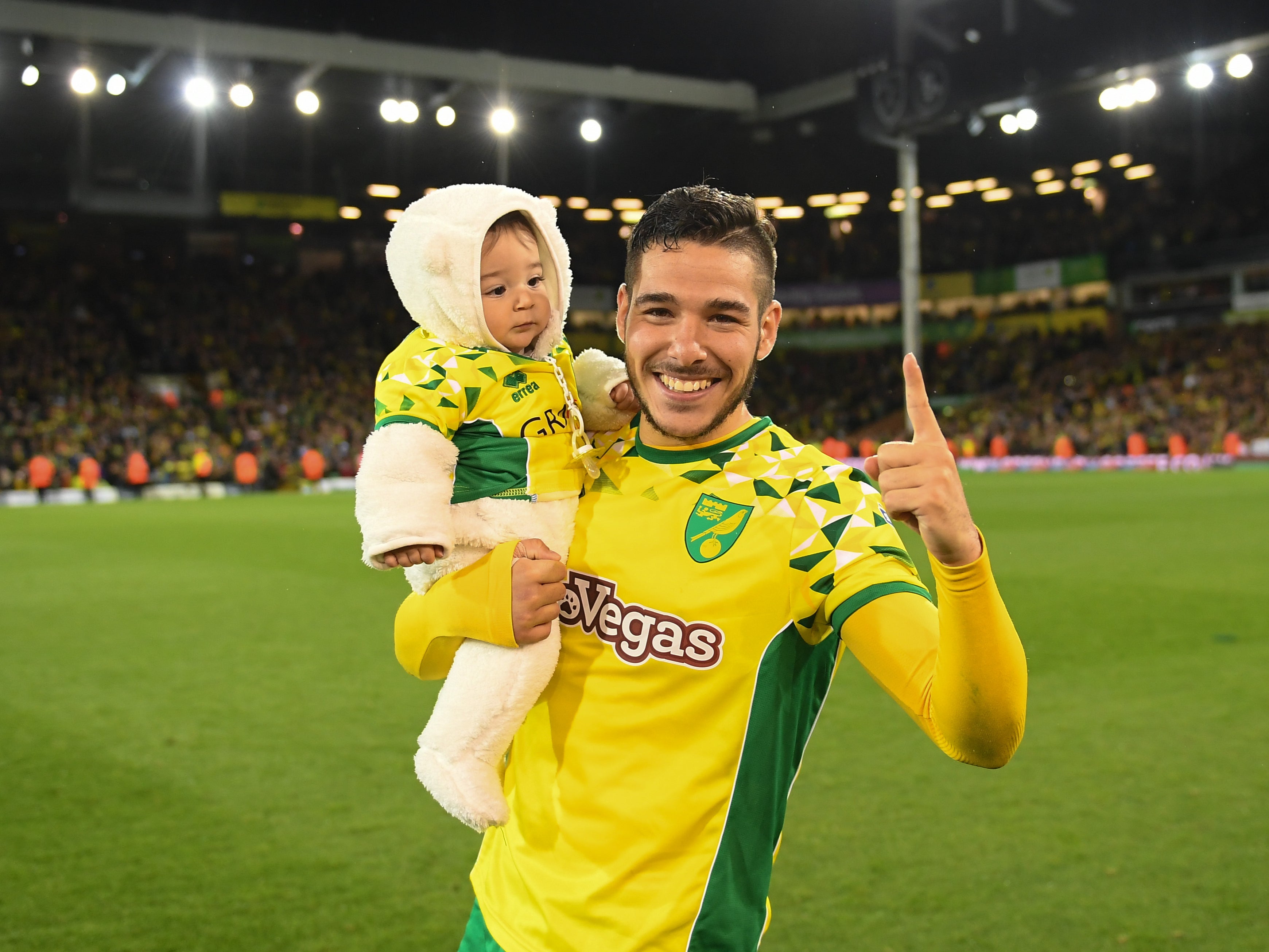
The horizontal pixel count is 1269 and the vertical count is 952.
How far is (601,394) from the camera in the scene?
2453 mm

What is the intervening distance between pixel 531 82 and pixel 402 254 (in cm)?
2389

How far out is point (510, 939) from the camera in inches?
74.4

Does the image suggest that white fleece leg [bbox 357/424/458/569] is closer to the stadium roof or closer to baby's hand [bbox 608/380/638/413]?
baby's hand [bbox 608/380/638/413]

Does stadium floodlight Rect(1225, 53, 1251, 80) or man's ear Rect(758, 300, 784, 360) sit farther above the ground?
stadium floodlight Rect(1225, 53, 1251, 80)

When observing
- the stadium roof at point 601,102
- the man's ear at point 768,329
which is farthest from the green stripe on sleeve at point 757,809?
the stadium roof at point 601,102

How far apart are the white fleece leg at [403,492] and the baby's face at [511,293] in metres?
0.36

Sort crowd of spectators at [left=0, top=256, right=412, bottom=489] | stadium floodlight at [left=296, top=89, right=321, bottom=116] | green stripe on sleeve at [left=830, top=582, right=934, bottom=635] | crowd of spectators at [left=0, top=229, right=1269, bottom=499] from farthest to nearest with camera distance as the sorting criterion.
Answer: crowd of spectators at [left=0, top=229, right=1269, bottom=499], crowd of spectators at [left=0, top=256, right=412, bottom=489], stadium floodlight at [left=296, top=89, right=321, bottom=116], green stripe on sleeve at [left=830, top=582, right=934, bottom=635]

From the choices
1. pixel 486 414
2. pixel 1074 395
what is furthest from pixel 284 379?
pixel 486 414

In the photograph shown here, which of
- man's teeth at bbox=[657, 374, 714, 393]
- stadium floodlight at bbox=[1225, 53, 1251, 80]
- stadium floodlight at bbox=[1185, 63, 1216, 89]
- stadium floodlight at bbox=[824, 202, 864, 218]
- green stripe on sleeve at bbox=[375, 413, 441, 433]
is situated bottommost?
green stripe on sleeve at bbox=[375, 413, 441, 433]

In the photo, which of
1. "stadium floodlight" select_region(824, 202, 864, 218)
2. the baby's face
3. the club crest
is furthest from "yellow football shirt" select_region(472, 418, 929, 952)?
"stadium floodlight" select_region(824, 202, 864, 218)

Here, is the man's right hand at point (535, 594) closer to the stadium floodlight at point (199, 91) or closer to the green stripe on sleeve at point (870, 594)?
the green stripe on sleeve at point (870, 594)

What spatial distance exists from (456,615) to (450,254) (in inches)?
30.9

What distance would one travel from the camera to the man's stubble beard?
197 centimetres

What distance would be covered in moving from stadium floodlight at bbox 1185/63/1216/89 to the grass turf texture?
12.6m
